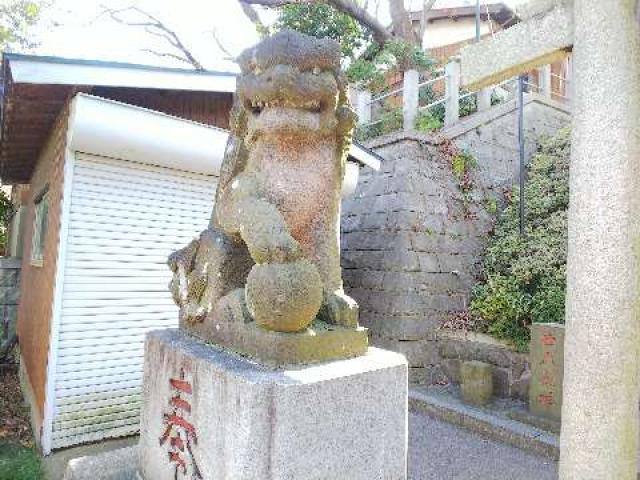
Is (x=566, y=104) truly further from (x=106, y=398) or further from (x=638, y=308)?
(x=106, y=398)

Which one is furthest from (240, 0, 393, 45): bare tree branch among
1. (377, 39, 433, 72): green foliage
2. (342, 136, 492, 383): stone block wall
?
(342, 136, 492, 383): stone block wall

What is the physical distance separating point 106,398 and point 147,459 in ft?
9.22

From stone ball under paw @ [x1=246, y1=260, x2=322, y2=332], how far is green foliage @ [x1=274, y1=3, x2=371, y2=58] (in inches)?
460

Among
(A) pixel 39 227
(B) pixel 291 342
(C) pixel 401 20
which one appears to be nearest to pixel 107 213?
(A) pixel 39 227

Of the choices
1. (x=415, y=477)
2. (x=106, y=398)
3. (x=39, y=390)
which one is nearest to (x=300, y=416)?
(x=415, y=477)

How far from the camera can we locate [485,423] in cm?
545

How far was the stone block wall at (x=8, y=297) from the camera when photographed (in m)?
8.84

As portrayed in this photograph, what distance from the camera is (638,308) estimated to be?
2.46 meters

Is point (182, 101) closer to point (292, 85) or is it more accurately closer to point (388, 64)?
point (292, 85)

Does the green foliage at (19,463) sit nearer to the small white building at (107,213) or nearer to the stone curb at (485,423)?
the small white building at (107,213)

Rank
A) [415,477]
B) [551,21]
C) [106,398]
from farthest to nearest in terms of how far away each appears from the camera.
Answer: [106,398], [415,477], [551,21]

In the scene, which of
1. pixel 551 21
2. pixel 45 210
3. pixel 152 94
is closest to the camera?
pixel 551 21

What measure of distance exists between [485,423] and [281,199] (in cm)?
435

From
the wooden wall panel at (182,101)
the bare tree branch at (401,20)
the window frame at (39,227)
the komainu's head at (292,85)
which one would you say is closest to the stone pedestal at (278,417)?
the komainu's head at (292,85)
